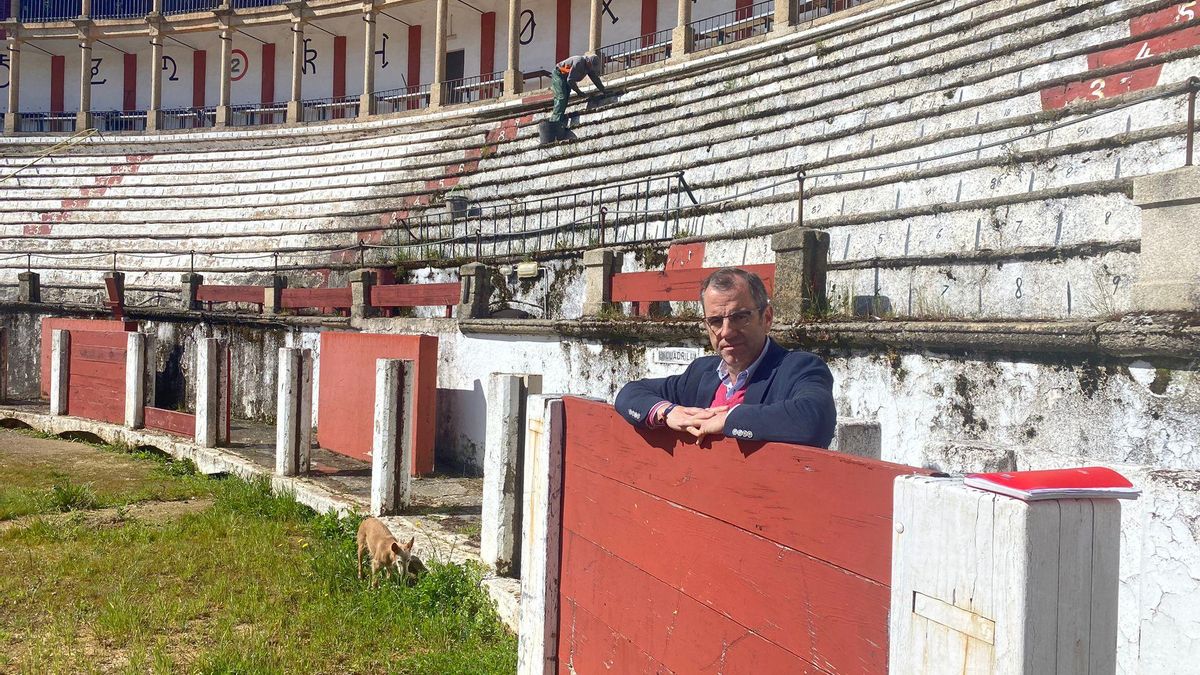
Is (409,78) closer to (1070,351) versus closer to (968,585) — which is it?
(1070,351)

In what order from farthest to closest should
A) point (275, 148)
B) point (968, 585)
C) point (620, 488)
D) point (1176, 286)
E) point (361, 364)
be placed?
point (275, 148) → point (361, 364) → point (1176, 286) → point (620, 488) → point (968, 585)

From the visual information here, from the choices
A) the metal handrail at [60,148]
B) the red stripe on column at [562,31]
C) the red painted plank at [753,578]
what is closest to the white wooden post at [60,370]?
the red painted plank at [753,578]

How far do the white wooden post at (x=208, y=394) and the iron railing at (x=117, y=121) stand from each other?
23627mm

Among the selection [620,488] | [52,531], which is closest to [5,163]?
[52,531]

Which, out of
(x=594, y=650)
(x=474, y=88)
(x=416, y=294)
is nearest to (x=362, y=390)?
(x=416, y=294)

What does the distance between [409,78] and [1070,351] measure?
25670 millimetres

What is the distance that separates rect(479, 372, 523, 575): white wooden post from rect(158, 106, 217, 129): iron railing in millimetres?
27416

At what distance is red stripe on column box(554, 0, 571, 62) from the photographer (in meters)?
23.7

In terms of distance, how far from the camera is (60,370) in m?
13.6

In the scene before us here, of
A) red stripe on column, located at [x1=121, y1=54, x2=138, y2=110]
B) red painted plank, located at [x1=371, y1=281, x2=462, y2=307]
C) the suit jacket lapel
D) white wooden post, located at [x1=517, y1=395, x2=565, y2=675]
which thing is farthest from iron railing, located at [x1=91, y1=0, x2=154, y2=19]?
the suit jacket lapel

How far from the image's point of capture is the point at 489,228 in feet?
50.0

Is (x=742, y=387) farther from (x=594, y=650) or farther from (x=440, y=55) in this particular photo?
(x=440, y=55)

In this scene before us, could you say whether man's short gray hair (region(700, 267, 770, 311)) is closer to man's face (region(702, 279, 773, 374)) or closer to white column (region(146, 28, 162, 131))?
man's face (region(702, 279, 773, 374))

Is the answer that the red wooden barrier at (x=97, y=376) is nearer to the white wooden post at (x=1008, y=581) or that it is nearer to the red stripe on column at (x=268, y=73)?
the white wooden post at (x=1008, y=581)
